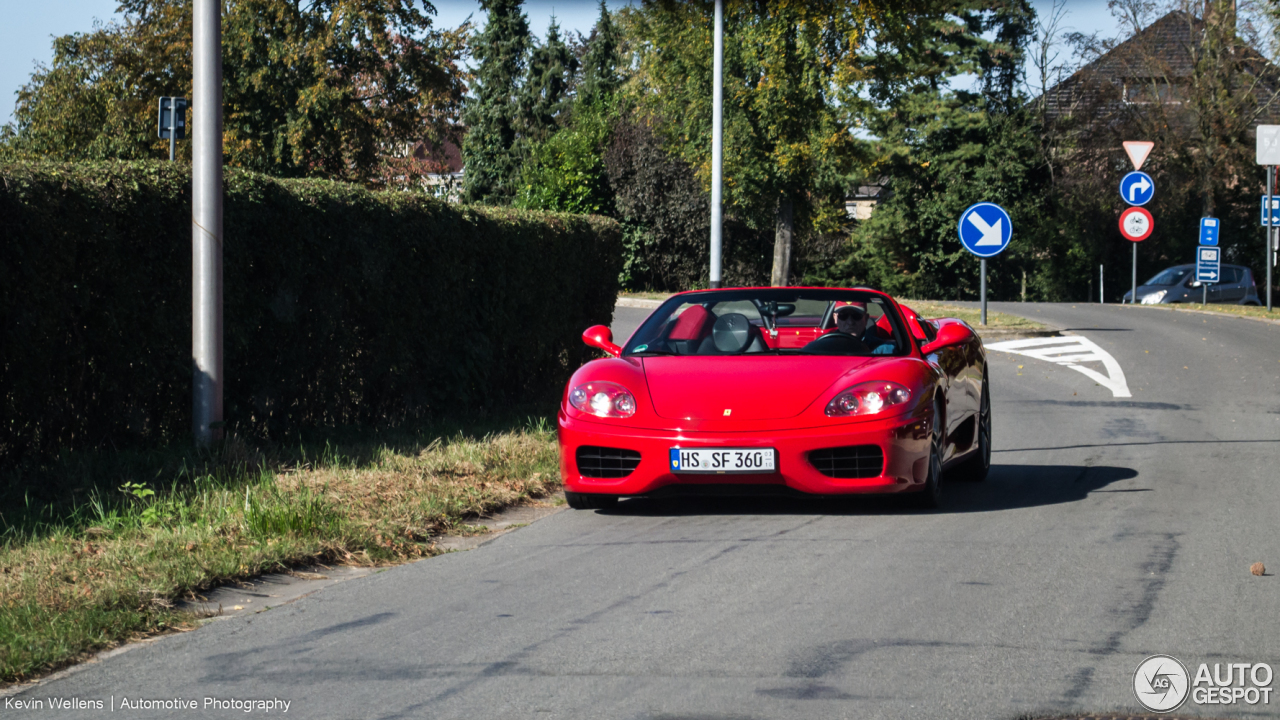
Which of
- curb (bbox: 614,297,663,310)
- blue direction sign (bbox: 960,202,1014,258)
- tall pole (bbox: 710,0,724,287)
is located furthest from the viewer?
curb (bbox: 614,297,663,310)

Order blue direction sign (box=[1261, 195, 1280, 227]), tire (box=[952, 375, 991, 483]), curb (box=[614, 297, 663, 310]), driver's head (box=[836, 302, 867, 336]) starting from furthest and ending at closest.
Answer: curb (box=[614, 297, 663, 310])
blue direction sign (box=[1261, 195, 1280, 227])
tire (box=[952, 375, 991, 483])
driver's head (box=[836, 302, 867, 336])

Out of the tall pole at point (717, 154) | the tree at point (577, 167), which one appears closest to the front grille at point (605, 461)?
the tall pole at point (717, 154)

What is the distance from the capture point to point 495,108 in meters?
68.3

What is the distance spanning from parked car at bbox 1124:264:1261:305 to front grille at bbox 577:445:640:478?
37.9 metres

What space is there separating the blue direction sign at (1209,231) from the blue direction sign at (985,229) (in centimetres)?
1433

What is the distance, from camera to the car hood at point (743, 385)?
7566mm

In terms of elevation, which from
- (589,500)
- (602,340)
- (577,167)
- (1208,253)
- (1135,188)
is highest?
(577,167)

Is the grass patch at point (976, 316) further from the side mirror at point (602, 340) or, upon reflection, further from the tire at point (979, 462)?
the side mirror at point (602, 340)

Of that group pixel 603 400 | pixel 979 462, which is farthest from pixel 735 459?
pixel 979 462

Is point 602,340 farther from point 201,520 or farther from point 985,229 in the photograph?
point 985,229

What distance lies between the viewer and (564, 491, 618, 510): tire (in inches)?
319

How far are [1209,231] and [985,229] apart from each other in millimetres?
15267

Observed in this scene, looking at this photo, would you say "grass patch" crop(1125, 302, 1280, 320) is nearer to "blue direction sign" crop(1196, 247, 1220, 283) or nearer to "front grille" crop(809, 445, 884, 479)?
"blue direction sign" crop(1196, 247, 1220, 283)

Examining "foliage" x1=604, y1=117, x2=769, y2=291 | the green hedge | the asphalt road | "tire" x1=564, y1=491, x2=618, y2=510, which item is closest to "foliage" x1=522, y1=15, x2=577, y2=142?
"foliage" x1=604, y1=117, x2=769, y2=291
